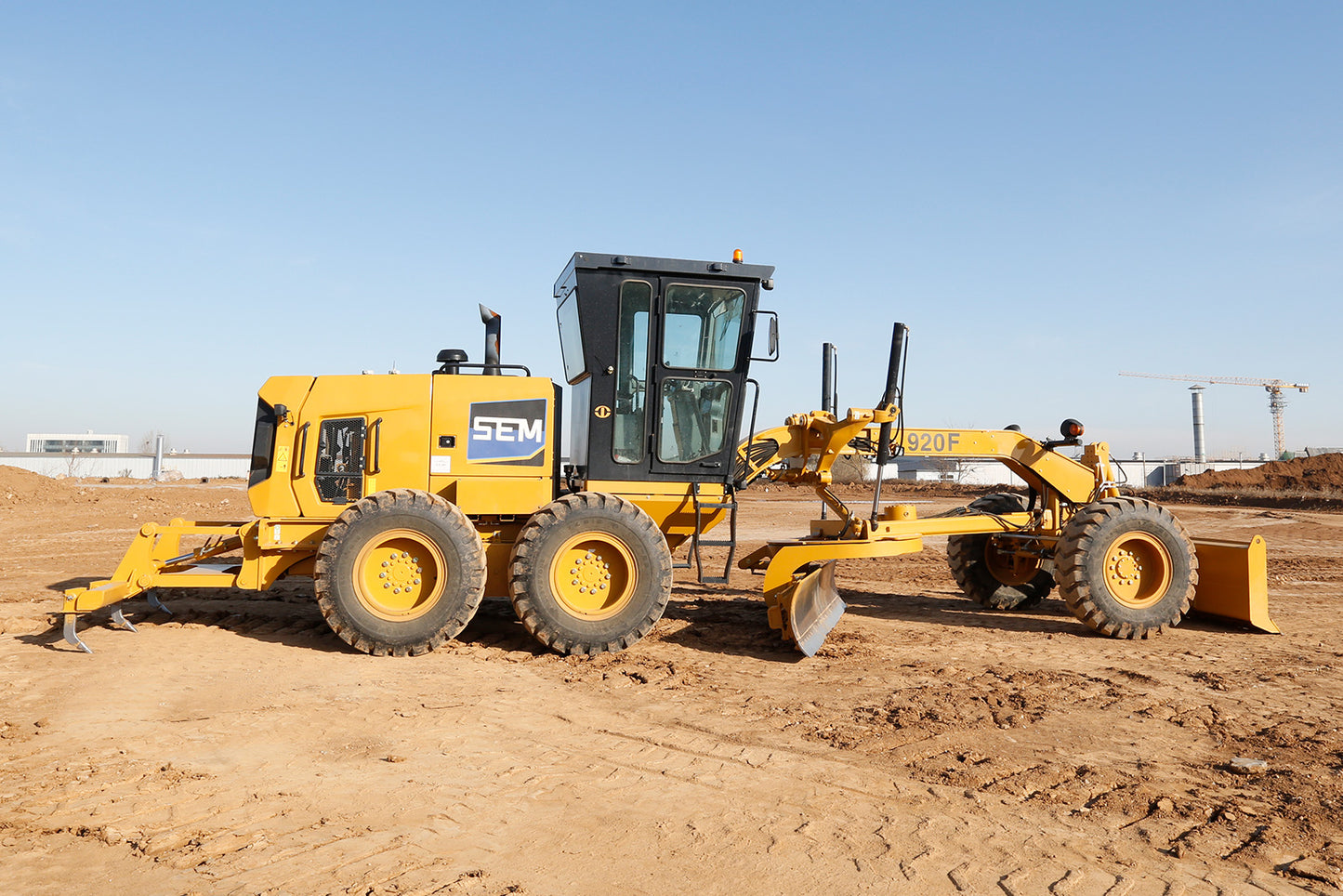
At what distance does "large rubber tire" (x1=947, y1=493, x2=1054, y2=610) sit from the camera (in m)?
9.79

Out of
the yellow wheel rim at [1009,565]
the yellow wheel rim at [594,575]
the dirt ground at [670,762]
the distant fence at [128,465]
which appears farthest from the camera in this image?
the distant fence at [128,465]

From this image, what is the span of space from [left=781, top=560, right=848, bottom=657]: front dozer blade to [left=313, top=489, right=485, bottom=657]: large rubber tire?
2.52m

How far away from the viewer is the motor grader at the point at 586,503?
702 cm

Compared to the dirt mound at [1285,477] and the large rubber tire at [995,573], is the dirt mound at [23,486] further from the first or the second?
the dirt mound at [1285,477]

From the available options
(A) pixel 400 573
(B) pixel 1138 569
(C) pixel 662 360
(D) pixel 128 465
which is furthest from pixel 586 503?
(D) pixel 128 465

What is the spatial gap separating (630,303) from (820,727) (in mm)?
3999

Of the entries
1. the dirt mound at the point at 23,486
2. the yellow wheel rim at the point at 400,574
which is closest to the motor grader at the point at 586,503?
the yellow wheel rim at the point at 400,574

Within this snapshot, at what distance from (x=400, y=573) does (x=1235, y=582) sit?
7.76 meters

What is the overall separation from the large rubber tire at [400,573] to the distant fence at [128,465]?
6101cm

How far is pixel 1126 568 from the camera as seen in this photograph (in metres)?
8.35

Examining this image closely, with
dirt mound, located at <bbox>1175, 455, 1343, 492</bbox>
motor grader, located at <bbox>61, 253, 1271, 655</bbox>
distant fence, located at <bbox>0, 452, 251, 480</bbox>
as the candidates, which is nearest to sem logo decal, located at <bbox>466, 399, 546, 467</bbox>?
motor grader, located at <bbox>61, 253, 1271, 655</bbox>

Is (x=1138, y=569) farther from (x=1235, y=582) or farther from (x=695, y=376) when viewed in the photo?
(x=695, y=376)

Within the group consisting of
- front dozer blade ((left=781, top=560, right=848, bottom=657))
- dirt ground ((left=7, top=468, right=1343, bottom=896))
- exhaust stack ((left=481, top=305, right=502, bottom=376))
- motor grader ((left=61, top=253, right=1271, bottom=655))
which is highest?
exhaust stack ((left=481, top=305, right=502, bottom=376))

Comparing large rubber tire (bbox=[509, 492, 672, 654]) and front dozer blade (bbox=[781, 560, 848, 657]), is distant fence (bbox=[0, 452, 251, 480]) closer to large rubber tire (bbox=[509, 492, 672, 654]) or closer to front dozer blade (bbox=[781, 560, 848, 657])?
large rubber tire (bbox=[509, 492, 672, 654])
